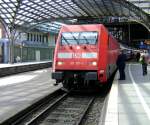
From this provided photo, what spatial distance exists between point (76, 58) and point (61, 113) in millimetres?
4588

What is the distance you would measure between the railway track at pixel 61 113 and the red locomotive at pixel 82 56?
915mm

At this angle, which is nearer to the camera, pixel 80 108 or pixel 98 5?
pixel 80 108

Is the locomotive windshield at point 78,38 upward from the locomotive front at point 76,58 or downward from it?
upward

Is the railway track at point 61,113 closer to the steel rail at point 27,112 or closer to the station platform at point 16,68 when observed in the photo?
the steel rail at point 27,112

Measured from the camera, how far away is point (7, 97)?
48.6 feet

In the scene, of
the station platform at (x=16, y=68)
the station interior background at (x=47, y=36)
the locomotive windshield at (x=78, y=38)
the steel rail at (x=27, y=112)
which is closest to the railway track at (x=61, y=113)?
the steel rail at (x=27, y=112)

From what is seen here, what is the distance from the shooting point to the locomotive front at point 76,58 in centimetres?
1650

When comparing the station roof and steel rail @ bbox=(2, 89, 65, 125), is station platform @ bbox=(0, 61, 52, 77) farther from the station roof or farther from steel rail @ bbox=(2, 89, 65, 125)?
steel rail @ bbox=(2, 89, 65, 125)

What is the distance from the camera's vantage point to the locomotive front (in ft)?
54.1

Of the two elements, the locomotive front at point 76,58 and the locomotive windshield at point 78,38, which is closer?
the locomotive front at point 76,58

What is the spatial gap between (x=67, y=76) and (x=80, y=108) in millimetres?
3234

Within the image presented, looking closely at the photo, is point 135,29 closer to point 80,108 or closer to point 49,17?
point 49,17

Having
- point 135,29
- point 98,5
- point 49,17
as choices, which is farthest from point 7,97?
Answer: point 135,29

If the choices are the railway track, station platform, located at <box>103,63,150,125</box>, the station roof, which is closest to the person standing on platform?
the railway track
